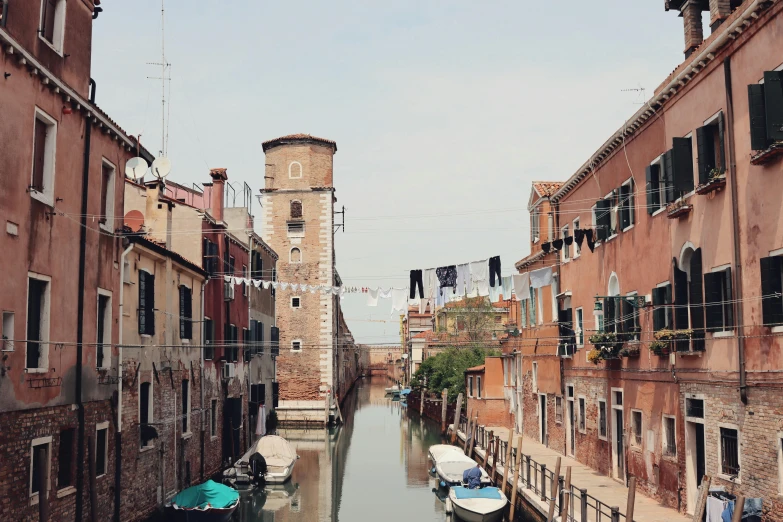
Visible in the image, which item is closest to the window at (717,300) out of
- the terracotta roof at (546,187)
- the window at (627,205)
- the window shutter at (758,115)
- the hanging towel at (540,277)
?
the window shutter at (758,115)

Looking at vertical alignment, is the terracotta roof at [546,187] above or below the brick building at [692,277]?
above

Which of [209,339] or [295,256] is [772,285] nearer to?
[209,339]

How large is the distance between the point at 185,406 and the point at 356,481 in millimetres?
10388

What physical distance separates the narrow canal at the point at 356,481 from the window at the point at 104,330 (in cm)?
822

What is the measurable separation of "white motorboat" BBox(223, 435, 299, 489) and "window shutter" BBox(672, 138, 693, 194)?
16.2 metres

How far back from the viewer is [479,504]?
20891 mm

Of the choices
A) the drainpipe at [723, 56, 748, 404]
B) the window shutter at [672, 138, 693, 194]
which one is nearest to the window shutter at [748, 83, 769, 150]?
the drainpipe at [723, 56, 748, 404]

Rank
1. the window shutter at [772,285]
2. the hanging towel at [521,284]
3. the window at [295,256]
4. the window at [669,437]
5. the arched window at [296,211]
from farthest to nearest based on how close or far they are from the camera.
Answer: the arched window at [296,211] → the window at [295,256] → the hanging towel at [521,284] → the window at [669,437] → the window shutter at [772,285]

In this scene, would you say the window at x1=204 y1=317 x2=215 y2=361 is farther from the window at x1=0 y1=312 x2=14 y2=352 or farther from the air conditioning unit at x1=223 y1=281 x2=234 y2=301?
the window at x1=0 y1=312 x2=14 y2=352

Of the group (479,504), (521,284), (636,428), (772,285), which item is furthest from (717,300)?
(521,284)

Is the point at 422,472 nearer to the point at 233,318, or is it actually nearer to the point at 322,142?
the point at 233,318

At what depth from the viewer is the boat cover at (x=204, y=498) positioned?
62.8 feet

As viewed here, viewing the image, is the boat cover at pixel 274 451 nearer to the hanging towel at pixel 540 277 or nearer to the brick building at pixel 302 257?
the hanging towel at pixel 540 277

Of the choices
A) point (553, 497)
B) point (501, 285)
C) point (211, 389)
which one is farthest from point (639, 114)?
point (211, 389)
